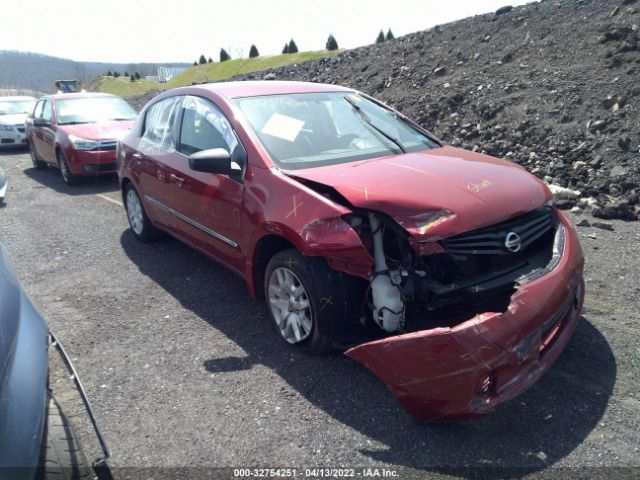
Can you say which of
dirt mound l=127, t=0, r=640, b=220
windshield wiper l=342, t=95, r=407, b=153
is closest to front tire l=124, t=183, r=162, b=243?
windshield wiper l=342, t=95, r=407, b=153

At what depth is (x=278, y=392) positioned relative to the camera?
340 centimetres

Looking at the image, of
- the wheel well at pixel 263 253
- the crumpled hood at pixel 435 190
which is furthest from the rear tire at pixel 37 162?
the crumpled hood at pixel 435 190

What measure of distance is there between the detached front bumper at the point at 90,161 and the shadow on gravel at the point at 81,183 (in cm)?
31

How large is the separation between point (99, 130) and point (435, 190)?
8466 mm

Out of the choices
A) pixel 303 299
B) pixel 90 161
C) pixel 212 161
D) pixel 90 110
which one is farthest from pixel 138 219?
pixel 90 110

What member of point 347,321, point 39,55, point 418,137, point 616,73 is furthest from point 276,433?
point 39,55

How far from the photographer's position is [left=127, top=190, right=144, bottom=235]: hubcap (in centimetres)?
616

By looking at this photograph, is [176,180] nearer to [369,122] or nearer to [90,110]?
[369,122]

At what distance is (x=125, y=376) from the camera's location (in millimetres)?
3668

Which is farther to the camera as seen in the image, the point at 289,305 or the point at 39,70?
the point at 39,70

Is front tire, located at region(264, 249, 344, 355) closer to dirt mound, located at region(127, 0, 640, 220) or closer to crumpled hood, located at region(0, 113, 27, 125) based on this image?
dirt mound, located at region(127, 0, 640, 220)

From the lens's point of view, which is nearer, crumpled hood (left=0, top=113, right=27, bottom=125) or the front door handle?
the front door handle

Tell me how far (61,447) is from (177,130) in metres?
3.53

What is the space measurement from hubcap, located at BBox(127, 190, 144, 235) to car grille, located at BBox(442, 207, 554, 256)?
4.10 m
